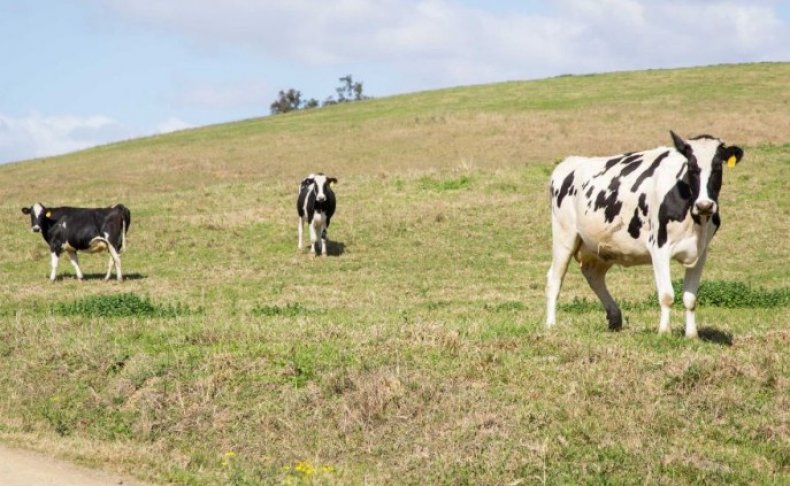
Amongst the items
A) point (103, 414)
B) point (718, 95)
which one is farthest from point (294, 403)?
point (718, 95)

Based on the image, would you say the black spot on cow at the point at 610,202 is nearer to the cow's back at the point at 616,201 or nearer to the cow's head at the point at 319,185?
the cow's back at the point at 616,201

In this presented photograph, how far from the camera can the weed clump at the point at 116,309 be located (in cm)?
1667

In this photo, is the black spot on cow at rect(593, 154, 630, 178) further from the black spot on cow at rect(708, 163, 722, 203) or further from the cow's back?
the black spot on cow at rect(708, 163, 722, 203)

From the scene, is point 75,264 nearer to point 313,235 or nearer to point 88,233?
point 88,233

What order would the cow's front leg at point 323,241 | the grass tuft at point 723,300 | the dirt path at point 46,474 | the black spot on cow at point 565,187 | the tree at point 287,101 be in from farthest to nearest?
the tree at point 287,101 < the cow's front leg at point 323,241 < the grass tuft at point 723,300 < the black spot on cow at point 565,187 < the dirt path at point 46,474

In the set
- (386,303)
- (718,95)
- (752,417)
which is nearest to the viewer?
(752,417)

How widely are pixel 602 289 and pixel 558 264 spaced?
2.17 feet

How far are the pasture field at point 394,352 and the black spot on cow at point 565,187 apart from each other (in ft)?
5.34

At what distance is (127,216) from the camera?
86.1 feet

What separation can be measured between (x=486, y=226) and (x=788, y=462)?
69.1ft

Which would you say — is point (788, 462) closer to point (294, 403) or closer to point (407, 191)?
point (294, 403)

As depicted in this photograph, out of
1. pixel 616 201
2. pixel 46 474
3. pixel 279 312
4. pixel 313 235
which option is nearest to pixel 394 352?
pixel 616 201

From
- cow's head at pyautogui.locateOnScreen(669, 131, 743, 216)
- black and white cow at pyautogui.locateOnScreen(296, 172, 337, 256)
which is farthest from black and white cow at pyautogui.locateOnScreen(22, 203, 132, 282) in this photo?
cow's head at pyautogui.locateOnScreen(669, 131, 743, 216)

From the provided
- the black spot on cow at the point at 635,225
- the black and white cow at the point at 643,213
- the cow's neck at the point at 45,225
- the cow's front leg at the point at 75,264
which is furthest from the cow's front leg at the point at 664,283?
the cow's neck at the point at 45,225
